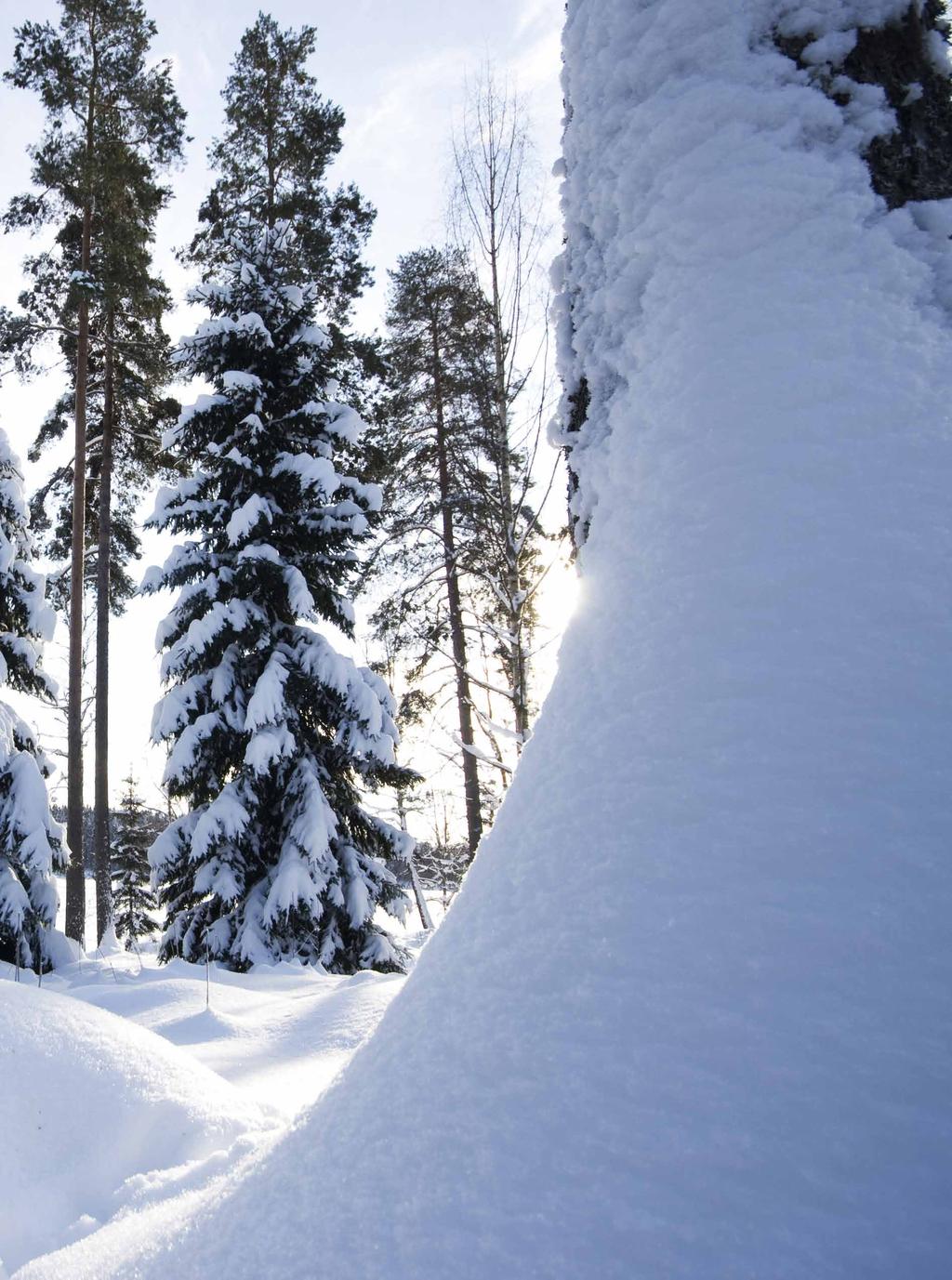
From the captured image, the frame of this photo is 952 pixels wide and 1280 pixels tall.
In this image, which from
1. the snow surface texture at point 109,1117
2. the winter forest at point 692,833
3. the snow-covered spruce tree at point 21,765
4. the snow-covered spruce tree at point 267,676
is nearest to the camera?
the winter forest at point 692,833

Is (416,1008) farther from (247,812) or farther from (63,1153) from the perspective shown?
(247,812)

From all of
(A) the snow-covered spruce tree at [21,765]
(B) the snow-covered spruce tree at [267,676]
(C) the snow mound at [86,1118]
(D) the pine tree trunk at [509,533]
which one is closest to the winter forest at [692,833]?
(C) the snow mound at [86,1118]

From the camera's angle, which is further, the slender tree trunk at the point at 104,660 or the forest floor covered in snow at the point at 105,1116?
the slender tree trunk at the point at 104,660

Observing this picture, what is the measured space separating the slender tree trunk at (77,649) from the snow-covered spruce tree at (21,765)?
4.65 ft

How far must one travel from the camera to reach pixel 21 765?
782 cm

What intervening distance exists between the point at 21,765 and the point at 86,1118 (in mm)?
7180

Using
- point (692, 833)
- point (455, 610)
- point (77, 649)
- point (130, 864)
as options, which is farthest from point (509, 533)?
point (130, 864)

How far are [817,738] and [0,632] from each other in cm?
967

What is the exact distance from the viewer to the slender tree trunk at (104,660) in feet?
36.1

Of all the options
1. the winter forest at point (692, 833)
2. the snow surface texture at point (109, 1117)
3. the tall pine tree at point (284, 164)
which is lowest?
the snow surface texture at point (109, 1117)

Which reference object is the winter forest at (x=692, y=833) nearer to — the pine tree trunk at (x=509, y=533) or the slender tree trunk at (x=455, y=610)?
the pine tree trunk at (x=509, y=533)

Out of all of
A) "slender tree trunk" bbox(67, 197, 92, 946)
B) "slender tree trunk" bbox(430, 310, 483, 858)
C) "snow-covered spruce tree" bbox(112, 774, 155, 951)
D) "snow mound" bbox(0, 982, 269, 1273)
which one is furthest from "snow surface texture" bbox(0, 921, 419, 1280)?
"snow-covered spruce tree" bbox(112, 774, 155, 951)

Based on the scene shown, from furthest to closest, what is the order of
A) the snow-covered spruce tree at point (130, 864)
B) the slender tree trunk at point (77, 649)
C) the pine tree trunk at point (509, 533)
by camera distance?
the snow-covered spruce tree at point (130, 864) → the slender tree trunk at point (77, 649) → the pine tree trunk at point (509, 533)

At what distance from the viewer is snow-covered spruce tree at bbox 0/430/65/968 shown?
24.6ft
